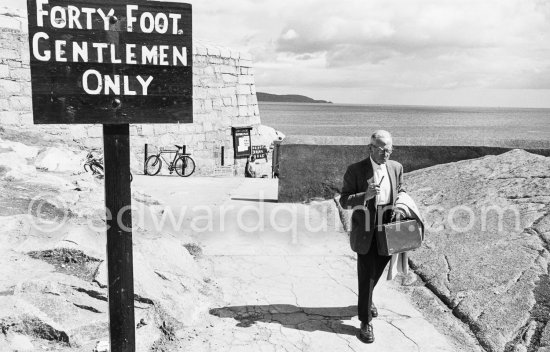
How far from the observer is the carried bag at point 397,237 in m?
3.60

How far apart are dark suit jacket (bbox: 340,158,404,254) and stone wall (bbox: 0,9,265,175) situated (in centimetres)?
1194

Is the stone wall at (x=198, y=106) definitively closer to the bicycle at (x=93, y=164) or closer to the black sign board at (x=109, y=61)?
the bicycle at (x=93, y=164)

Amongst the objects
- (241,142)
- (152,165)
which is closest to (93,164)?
(152,165)

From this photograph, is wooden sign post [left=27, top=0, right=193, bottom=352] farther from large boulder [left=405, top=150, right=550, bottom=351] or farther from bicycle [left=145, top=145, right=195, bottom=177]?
bicycle [left=145, top=145, right=195, bottom=177]

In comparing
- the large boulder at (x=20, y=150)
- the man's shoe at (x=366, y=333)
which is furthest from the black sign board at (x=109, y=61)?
the large boulder at (x=20, y=150)

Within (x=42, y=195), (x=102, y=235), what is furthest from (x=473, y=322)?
(x=42, y=195)

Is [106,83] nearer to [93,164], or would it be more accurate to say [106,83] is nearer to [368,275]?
[368,275]

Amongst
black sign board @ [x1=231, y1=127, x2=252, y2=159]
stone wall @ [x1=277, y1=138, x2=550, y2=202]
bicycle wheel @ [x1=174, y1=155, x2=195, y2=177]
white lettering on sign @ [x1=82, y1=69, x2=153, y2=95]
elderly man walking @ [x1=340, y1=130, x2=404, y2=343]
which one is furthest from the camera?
black sign board @ [x1=231, y1=127, x2=252, y2=159]

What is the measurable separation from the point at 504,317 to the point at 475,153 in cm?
445

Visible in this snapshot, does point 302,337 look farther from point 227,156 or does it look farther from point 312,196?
point 227,156

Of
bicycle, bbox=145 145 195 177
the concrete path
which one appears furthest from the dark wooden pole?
bicycle, bbox=145 145 195 177

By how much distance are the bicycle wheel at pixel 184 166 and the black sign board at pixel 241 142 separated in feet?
10.4

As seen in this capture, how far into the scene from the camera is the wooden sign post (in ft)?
8.20

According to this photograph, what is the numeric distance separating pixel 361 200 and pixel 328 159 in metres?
4.29
